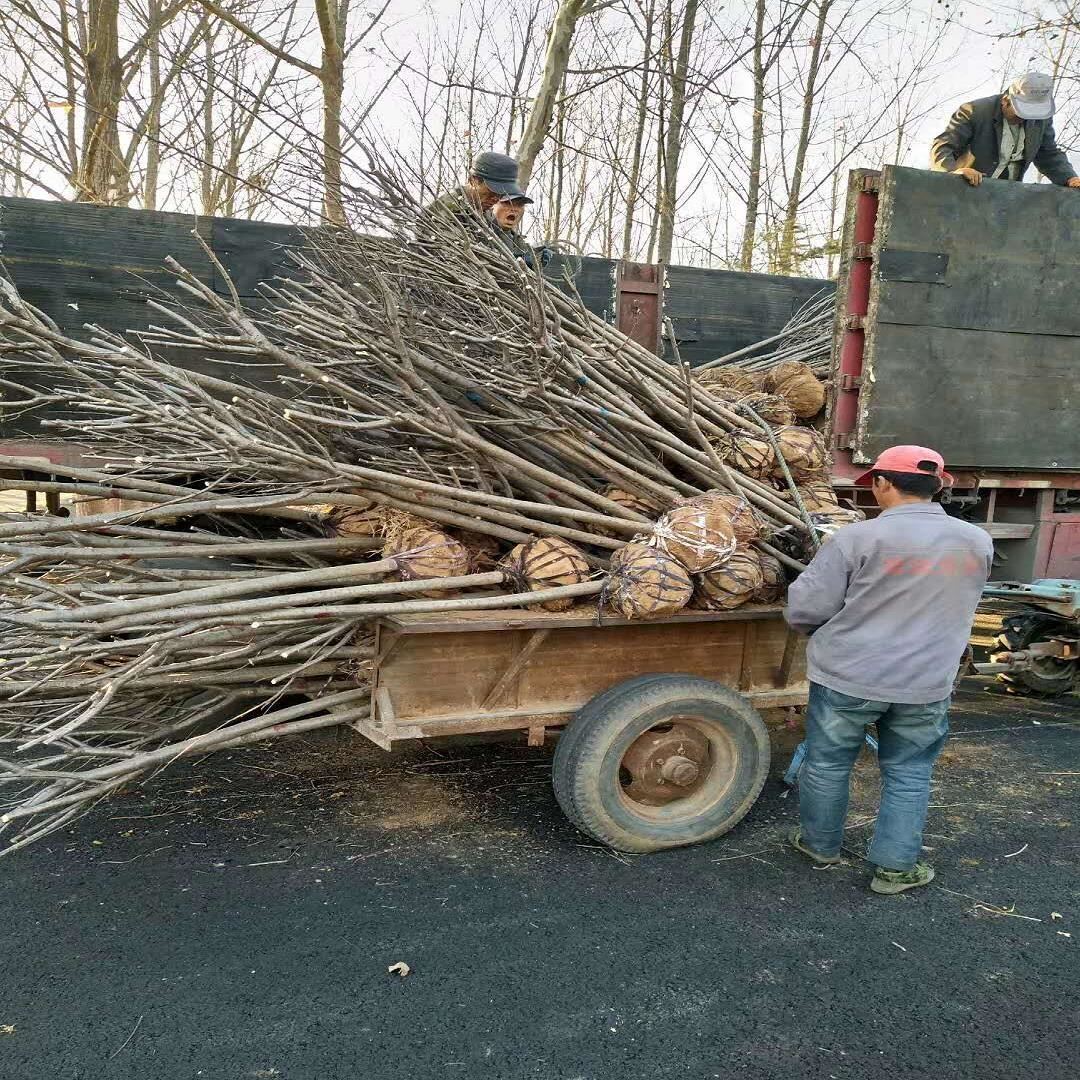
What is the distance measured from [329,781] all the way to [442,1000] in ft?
5.31

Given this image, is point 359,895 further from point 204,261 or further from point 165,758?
point 204,261

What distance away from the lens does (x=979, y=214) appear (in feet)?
14.8

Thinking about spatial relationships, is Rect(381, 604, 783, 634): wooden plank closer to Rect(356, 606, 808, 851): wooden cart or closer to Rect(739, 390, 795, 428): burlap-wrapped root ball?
Rect(356, 606, 808, 851): wooden cart

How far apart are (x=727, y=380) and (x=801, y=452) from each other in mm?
1167

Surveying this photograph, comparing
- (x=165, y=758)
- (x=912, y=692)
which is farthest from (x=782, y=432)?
(x=165, y=758)

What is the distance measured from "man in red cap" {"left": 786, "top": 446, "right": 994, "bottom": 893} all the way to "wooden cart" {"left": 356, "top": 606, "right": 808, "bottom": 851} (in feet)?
1.00

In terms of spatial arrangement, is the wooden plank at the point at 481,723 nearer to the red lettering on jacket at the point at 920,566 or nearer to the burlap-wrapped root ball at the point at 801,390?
the red lettering on jacket at the point at 920,566

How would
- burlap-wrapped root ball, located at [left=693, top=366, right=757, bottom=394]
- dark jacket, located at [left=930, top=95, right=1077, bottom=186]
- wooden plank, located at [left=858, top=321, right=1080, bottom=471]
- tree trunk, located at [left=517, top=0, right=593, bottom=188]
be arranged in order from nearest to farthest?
wooden plank, located at [left=858, top=321, right=1080, bottom=471] → burlap-wrapped root ball, located at [left=693, top=366, right=757, bottom=394] → dark jacket, located at [left=930, top=95, right=1077, bottom=186] → tree trunk, located at [left=517, top=0, right=593, bottom=188]

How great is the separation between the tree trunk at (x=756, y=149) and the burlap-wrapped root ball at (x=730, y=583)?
11303 millimetres

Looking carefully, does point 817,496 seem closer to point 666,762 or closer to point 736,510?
point 736,510

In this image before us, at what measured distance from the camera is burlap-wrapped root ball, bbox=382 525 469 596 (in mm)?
3330

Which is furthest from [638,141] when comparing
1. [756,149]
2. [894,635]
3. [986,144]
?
[894,635]

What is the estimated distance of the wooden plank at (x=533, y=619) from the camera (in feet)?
9.95

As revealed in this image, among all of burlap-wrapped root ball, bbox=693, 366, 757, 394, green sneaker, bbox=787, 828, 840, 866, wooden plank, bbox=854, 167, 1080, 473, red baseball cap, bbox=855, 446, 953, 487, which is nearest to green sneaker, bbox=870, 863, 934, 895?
green sneaker, bbox=787, 828, 840, 866
